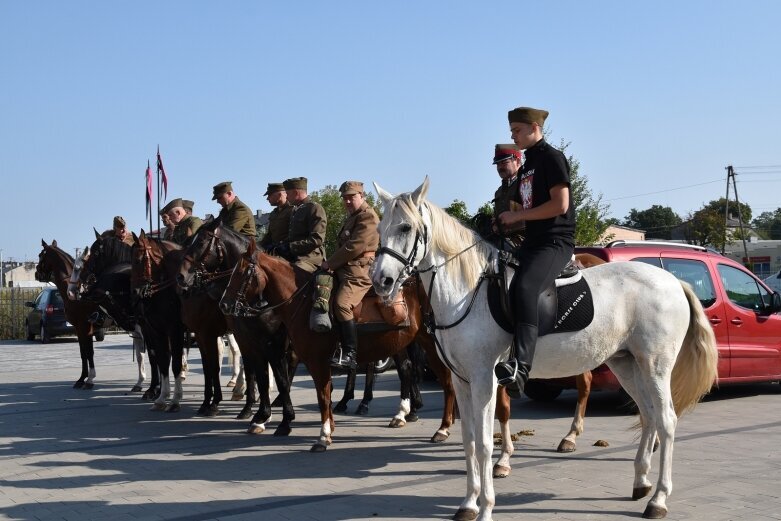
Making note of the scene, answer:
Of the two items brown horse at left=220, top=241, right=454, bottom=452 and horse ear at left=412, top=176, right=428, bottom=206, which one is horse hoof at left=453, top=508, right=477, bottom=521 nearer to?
horse ear at left=412, top=176, right=428, bottom=206

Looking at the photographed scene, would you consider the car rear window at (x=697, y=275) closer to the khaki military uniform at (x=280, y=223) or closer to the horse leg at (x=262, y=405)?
the khaki military uniform at (x=280, y=223)

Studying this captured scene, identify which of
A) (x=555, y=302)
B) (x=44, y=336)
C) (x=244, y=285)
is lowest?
(x=44, y=336)

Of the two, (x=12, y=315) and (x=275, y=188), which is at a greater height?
(x=275, y=188)

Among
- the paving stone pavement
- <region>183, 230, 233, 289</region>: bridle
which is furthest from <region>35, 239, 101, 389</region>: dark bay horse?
<region>183, 230, 233, 289</region>: bridle

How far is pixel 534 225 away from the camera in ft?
21.7

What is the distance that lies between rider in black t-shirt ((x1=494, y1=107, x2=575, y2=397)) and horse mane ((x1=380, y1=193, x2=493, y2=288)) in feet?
1.01

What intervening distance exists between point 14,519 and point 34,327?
90.6 ft

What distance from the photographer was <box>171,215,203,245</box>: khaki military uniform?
14648mm

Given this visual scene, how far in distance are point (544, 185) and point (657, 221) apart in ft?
361

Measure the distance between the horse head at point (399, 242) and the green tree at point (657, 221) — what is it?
343ft

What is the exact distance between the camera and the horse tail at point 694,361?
23.2 feet

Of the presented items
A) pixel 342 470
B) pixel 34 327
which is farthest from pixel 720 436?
pixel 34 327

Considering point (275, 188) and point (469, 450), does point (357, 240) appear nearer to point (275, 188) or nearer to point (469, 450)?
point (275, 188)

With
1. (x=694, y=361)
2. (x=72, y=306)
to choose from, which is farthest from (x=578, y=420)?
(x=72, y=306)
